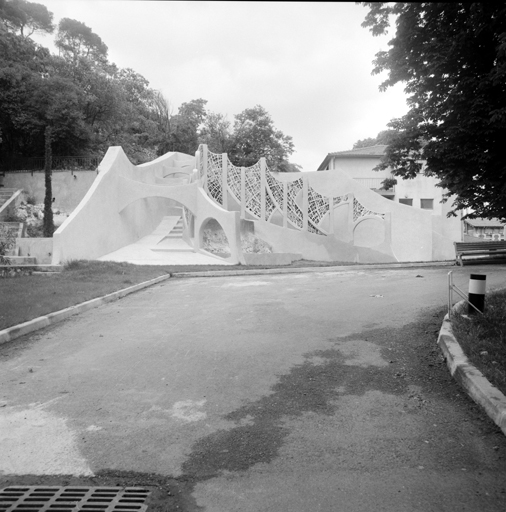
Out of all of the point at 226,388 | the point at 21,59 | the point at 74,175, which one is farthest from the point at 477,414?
the point at 21,59

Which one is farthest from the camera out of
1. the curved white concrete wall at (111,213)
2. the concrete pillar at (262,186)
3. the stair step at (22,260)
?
the concrete pillar at (262,186)

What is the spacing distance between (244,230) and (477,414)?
76.8 ft

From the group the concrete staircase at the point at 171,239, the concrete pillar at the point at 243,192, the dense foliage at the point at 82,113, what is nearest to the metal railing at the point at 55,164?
the dense foliage at the point at 82,113

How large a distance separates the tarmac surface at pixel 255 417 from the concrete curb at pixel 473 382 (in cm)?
10

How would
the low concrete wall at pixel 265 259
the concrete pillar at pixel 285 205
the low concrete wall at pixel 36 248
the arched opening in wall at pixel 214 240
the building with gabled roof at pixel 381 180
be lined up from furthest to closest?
the building with gabled roof at pixel 381 180 < the arched opening in wall at pixel 214 240 < the concrete pillar at pixel 285 205 < the low concrete wall at pixel 265 259 < the low concrete wall at pixel 36 248

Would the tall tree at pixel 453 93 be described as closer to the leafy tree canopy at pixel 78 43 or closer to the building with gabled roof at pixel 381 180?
the building with gabled roof at pixel 381 180

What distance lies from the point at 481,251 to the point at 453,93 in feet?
55.2

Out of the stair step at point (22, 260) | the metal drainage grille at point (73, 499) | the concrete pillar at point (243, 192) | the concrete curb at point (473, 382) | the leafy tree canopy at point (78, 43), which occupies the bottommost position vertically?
the metal drainage grille at point (73, 499)

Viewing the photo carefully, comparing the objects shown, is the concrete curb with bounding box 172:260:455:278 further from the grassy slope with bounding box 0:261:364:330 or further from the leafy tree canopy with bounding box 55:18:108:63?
the leafy tree canopy with bounding box 55:18:108:63

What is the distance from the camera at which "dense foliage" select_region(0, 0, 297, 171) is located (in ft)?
101

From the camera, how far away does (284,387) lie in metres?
4.34

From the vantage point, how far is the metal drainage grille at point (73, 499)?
2.45 meters

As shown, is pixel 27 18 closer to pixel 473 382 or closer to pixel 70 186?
pixel 70 186

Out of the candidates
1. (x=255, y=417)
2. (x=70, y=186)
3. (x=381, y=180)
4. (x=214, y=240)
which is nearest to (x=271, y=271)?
(x=214, y=240)
